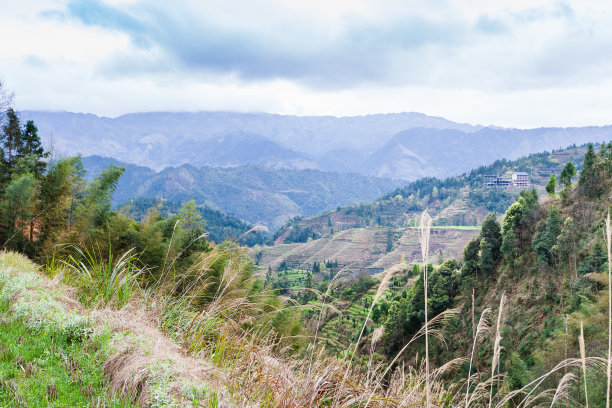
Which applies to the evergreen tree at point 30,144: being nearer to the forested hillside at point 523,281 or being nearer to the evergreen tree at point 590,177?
the forested hillside at point 523,281

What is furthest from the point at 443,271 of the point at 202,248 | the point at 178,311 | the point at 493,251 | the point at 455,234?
the point at 455,234

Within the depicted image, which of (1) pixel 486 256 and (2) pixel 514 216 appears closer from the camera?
(1) pixel 486 256

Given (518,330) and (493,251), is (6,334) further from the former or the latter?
(493,251)

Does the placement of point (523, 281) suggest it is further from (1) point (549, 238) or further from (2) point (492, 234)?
(2) point (492, 234)

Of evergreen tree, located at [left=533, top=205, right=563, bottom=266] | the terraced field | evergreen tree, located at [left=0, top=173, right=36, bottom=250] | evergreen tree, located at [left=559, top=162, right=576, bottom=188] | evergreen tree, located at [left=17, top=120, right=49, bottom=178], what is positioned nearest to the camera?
evergreen tree, located at [left=0, top=173, right=36, bottom=250]

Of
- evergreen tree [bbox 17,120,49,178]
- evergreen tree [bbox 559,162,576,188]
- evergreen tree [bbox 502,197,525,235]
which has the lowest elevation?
evergreen tree [bbox 502,197,525,235]

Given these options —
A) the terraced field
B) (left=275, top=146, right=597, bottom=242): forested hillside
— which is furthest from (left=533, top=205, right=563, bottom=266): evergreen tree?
(left=275, top=146, right=597, bottom=242): forested hillside

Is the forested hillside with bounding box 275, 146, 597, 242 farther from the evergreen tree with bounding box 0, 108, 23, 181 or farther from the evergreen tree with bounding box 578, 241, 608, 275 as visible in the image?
the evergreen tree with bounding box 0, 108, 23, 181

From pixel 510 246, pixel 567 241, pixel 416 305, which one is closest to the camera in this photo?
pixel 567 241

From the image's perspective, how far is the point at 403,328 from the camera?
37906mm

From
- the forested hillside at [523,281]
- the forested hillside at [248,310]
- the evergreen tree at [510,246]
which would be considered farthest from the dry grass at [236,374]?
the evergreen tree at [510,246]

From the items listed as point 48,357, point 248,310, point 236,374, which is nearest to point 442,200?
point 248,310

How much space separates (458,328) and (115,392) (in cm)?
3955

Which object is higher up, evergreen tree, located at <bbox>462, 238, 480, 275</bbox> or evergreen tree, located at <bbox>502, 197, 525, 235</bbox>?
evergreen tree, located at <bbox>502, 197, 525, 235</bbox>
